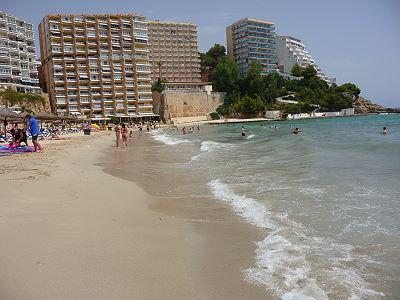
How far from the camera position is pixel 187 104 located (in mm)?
89938

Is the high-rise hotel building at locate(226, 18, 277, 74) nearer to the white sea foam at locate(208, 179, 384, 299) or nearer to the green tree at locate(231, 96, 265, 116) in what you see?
the green tree at locate(231, 96, 265, 116)

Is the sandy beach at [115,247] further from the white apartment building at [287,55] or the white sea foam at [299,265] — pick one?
the white apartment building at [287,55]

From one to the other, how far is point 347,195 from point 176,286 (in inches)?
233

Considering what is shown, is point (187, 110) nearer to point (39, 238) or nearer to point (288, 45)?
point (288, 45)

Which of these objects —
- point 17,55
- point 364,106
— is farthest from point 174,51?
point 364,106

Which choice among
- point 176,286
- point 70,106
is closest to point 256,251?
point 176,286

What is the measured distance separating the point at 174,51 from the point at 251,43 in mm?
26512

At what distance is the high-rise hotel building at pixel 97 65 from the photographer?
7681cm

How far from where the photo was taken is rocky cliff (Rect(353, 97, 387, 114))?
112363 mm

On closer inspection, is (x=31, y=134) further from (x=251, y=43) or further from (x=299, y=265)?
(x=251, y=43)

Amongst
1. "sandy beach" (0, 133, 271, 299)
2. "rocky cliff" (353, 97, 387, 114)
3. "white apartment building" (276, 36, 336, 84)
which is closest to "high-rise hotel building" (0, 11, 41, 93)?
"sandy beach" (0, 133, 271, 299)

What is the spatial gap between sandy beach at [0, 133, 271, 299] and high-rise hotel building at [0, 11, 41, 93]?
69.4 metres

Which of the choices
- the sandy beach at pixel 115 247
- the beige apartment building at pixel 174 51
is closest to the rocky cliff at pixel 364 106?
the beige apartment building at pixel 174 51

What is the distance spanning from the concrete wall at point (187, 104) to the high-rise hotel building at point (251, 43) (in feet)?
101
